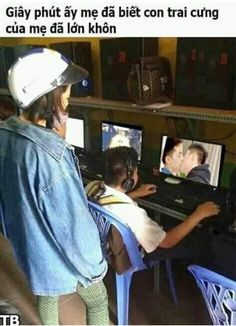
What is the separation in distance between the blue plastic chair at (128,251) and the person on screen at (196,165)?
331mm

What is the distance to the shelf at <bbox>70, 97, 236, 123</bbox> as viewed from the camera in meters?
1.22

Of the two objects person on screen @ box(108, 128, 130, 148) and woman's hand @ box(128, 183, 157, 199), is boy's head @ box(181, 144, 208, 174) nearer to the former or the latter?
woman's hand @ box(128, 183, 157, 199)

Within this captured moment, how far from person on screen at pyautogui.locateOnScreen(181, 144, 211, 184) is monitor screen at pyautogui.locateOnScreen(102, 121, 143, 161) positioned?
0.21 metres

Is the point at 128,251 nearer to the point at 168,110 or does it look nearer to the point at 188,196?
the point at 188,196

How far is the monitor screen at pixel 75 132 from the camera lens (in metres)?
1.31

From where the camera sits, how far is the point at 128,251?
1.29 meters

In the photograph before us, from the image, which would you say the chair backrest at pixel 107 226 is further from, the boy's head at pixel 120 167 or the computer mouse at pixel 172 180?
the computer mouse at pixel 172 180

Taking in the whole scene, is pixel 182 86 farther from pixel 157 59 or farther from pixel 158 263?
pixel 158 263

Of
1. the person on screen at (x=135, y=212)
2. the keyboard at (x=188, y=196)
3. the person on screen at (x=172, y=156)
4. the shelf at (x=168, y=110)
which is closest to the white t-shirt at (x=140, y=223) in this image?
the person on screen at (x=135, y=212)

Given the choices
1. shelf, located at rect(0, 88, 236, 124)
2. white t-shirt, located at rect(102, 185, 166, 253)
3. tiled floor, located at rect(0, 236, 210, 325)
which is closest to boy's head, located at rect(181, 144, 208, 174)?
shelf, located at rect(0, 88, 236, 124)

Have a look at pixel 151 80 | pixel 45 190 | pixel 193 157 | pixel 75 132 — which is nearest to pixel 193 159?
pixel 193 157

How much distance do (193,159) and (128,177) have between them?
0.26m

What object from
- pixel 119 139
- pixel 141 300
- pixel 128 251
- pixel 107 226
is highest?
pixel 119 139

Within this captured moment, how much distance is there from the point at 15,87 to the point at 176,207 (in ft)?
2.37
